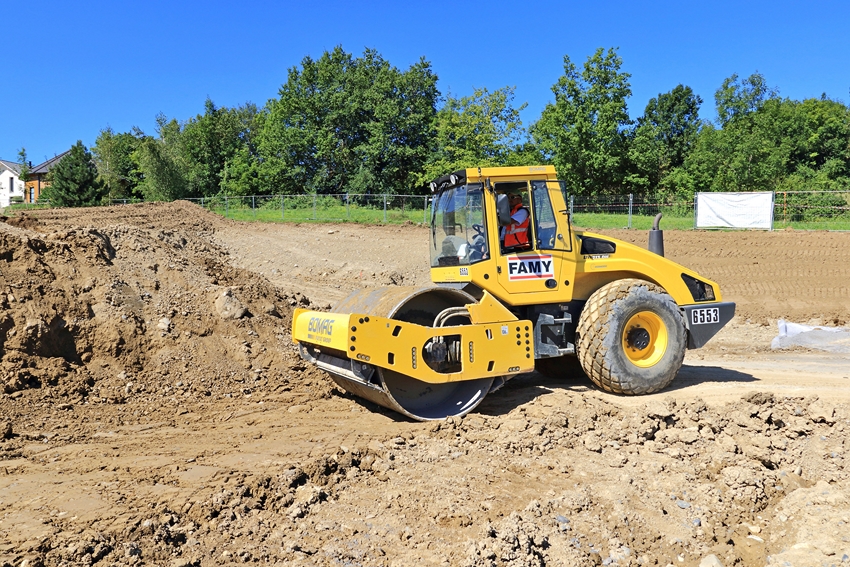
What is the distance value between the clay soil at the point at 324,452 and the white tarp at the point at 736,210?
1496 centimetres

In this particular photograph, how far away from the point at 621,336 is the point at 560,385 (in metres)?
1.18

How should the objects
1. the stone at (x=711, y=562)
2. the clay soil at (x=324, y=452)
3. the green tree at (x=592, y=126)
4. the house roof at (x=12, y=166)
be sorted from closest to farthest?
the stone at (x=711, y=562) < the clay soil at (x=324, y=452) < the green tree at (x=592, y=126) < the house roof at (x=12, y=166)

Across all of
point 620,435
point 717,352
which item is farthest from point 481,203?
point 717,352

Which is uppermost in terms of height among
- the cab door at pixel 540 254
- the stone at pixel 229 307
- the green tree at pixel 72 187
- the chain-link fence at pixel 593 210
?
the green tree at pixel 72 187

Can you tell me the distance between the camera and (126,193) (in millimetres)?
56688

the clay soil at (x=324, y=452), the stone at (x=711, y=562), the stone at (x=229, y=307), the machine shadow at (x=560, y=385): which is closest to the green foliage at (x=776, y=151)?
the clay soil at (x=324, y=452)

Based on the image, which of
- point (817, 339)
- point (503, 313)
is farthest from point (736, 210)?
point (503, 313)

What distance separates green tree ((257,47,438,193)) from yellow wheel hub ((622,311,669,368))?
1437 inches

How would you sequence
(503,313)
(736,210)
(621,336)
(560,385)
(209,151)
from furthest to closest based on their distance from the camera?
1. (209,151)
2. (736,210)
3. (560,385)
4. (621,336)
5. (503,313)

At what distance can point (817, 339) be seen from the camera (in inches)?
488

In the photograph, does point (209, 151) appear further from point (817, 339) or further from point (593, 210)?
point (817, 339)

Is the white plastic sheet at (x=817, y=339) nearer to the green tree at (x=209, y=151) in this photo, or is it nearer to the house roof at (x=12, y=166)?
the green tree at (x=209, y=151)

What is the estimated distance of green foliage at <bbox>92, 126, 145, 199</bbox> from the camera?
53.5m

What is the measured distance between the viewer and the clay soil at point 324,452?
4.49 meters
